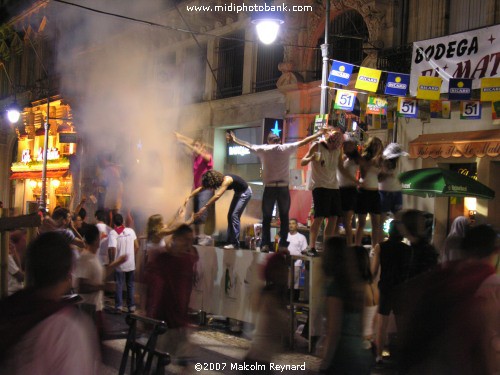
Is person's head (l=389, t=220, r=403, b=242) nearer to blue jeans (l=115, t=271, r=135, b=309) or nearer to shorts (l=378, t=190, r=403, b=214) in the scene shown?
shorts (l=378, t=190, r=403, b=214)

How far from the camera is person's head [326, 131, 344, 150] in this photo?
6.43 meters

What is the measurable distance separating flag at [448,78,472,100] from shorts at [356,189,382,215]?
333 centimetres

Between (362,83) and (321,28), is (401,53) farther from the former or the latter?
(321,28)

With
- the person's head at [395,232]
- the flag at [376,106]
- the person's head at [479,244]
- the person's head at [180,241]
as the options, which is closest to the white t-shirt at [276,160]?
the person's head at [395,232]

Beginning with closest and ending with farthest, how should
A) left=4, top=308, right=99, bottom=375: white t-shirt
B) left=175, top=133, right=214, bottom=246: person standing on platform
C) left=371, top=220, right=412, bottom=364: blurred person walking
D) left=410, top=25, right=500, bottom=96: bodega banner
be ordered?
left=4, top=308, right=99, bottom=375: white t-shirt < left=371, top=220, right=412, bottom=364: blurred person walking < left=175, top=133, right=214, bottom=246: person standing on platform < left=410, top=25, right=500, bottom=96: bodega banner

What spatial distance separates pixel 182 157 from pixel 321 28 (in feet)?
14.9

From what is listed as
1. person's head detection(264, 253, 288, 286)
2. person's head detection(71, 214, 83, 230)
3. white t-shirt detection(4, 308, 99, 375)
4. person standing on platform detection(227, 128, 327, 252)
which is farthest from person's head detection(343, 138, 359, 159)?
person's head detection(71, 214, 83, 230)

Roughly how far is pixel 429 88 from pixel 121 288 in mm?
5618

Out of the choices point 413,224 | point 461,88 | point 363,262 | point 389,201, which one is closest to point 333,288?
point 363,262

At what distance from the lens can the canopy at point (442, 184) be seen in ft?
28.6

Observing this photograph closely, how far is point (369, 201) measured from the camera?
673 centimetres

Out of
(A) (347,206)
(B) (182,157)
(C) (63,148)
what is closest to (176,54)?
(B) (182,157)

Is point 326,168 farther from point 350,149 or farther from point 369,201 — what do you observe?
point 369,201

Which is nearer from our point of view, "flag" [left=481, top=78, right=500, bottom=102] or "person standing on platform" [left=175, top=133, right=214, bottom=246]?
"person standing on platform" [left=175, top=133, right=214, bottom=246]
